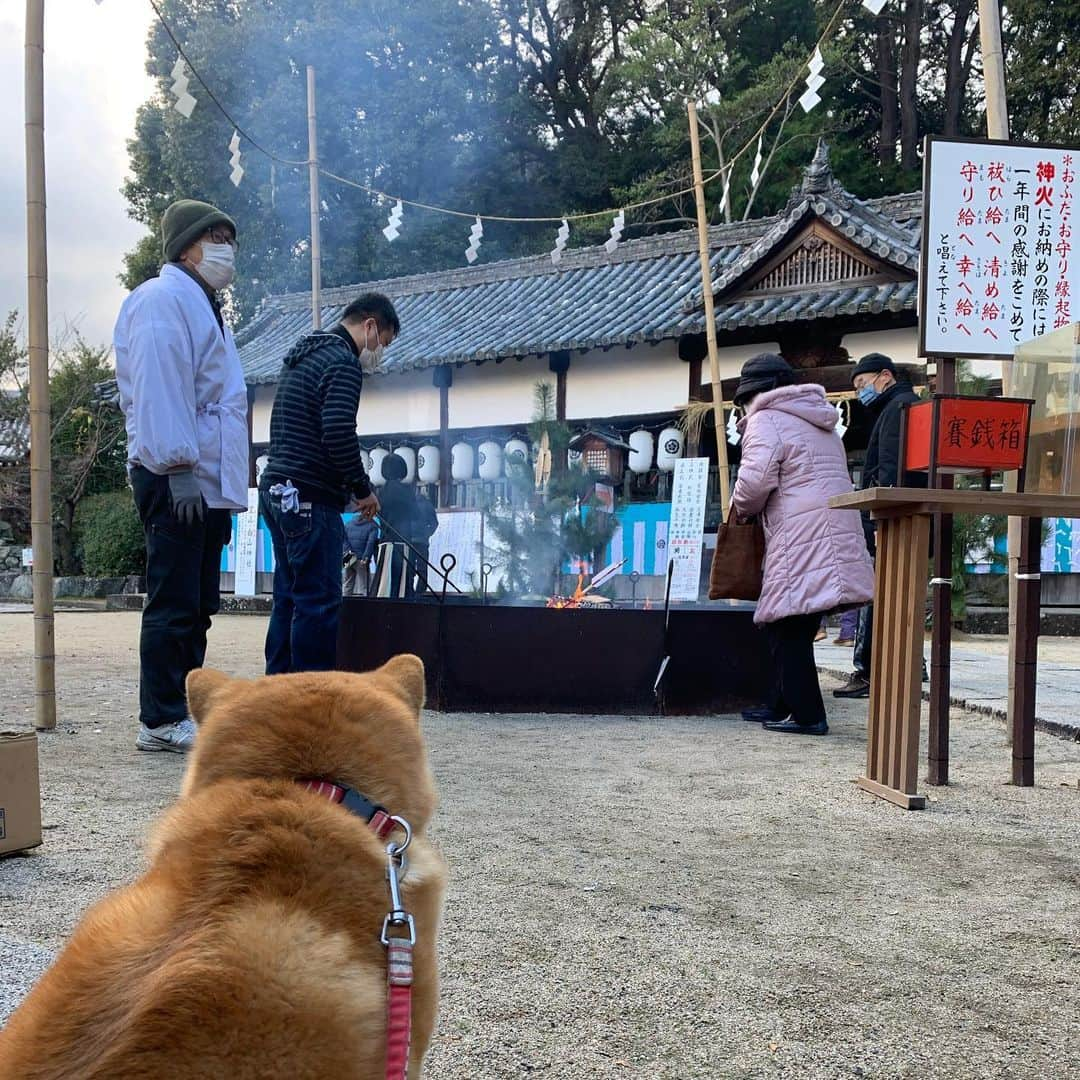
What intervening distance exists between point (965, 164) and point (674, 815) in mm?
3118

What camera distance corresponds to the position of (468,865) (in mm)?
3025

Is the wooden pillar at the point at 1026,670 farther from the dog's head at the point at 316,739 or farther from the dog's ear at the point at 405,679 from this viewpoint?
the dog's head at the point at 316,739

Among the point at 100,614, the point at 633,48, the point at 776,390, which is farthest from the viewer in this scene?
the point at 633,48

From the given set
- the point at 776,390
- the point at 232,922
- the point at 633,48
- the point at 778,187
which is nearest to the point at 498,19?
the point at 633,48

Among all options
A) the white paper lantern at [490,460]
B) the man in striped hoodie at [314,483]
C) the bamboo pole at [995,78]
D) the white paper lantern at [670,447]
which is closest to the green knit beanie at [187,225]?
the man in striped hoodie at [314,483]

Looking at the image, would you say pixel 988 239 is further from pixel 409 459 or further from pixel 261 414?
pixel 261 414

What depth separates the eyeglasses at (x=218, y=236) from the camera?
4352mm

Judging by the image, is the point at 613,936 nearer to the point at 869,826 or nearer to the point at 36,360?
the point at 869,826

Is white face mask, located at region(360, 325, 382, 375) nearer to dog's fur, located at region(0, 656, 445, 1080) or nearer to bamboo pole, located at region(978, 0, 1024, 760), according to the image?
bamboo pole, located at region(978, 0, 1024, 760)

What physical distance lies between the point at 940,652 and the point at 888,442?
2.46 m

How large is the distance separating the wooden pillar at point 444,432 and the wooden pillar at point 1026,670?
490 inches

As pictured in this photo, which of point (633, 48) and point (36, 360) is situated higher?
point (633, 48)

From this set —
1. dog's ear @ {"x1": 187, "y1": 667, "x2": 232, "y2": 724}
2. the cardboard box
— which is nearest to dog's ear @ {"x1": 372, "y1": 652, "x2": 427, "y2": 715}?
dog's ear @ {"x1": 187, "y1": 667, "x2": 232, "y2": 724}

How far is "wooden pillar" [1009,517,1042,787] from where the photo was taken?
418 centimetres
